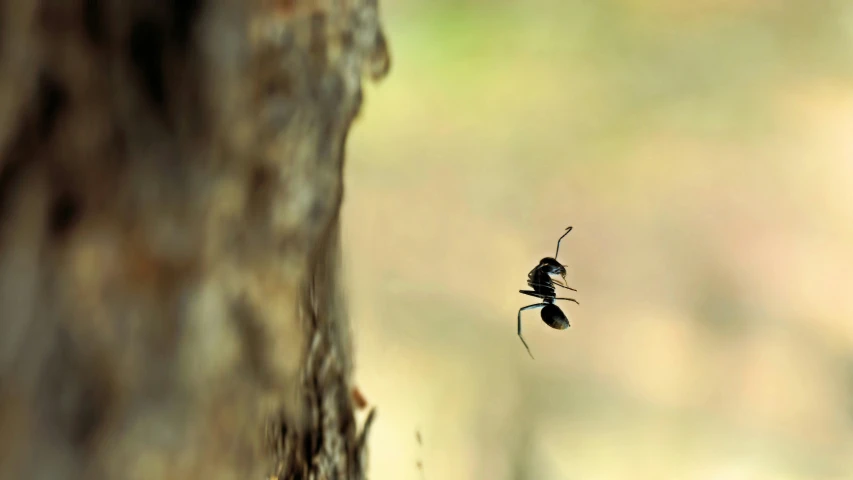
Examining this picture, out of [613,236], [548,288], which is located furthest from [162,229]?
[613,236]

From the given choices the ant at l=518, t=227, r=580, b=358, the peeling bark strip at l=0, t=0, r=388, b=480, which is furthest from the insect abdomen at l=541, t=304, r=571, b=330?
the peeling bark strip at l=0, t=0, r=388, b=480

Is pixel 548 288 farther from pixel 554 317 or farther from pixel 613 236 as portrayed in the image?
pixel 613 236

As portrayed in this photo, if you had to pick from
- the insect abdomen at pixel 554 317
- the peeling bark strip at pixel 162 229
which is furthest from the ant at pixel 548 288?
the peeling bark strip at pixel 162 229

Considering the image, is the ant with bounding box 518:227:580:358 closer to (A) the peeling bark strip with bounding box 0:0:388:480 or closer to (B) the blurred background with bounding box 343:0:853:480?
(B) the blurred background with bounding box 343:0:853:480

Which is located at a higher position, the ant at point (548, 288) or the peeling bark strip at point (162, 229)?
the ant at point (548, 288)

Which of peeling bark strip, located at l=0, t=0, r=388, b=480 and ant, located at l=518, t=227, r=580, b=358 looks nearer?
peeling bark strip, located at l=0, t=0, r=388, b=480

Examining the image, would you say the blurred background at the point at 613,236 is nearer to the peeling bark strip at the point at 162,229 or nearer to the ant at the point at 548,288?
the ant at the point at 548,288

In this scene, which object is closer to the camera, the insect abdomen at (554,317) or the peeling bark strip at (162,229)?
the peeling bark strip at (162,229)
